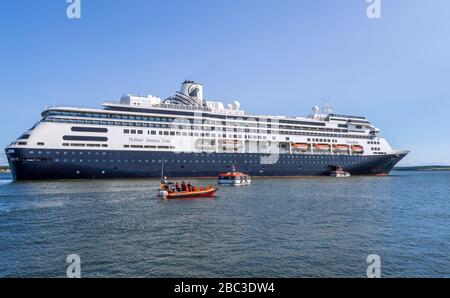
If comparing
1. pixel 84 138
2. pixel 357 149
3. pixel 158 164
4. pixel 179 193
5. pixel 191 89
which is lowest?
pixel 179 193

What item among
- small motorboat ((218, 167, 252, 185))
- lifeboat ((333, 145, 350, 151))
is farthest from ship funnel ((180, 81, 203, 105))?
lifeboat ((333, 145, 350, 151))

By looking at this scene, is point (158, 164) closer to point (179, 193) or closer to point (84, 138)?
point (84, 138)

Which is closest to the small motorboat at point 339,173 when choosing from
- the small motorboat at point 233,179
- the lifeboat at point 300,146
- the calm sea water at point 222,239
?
the lifeboat at point 300,146

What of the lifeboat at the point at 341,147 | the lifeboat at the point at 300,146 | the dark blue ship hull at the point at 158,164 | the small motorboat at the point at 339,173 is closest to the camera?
the dark blue ship hull at the point at 158,164

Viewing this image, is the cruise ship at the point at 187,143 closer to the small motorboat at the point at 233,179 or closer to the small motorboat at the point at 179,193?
the small motorboat at the point at 233,179

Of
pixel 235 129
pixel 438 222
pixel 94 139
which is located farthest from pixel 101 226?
pixel 235 129

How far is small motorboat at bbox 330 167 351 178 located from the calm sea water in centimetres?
5069

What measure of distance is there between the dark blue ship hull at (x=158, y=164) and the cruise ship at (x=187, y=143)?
0.55 feet

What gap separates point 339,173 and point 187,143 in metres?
41.1

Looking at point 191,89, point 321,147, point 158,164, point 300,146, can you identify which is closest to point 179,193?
point 158,164

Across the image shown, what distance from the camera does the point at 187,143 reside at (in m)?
69.7

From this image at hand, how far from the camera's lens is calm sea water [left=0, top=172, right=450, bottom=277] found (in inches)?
550

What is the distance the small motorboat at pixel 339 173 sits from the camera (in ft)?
267

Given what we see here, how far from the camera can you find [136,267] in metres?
14.0
